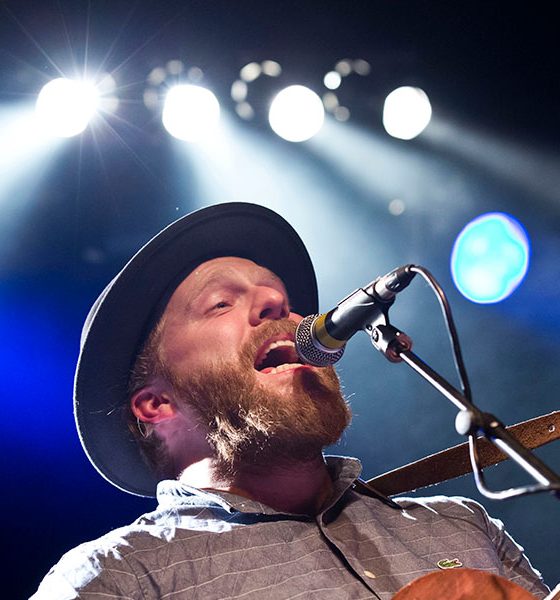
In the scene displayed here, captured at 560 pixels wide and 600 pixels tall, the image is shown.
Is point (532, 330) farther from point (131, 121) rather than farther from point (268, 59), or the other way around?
point (131, 121)

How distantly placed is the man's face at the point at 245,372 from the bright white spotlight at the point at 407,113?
9.22 feet

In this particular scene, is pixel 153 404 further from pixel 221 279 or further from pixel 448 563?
pixel 448 563

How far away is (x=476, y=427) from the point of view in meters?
1.34

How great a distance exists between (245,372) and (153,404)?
1.74 ft

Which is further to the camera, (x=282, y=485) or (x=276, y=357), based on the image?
(x=276, y=357)

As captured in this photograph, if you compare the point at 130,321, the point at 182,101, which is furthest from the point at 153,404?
the point at 182,101

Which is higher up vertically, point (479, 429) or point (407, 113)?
point (407, 113)

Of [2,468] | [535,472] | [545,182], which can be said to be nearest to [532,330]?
[545,182]

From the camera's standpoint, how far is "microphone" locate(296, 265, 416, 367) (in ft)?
5.34

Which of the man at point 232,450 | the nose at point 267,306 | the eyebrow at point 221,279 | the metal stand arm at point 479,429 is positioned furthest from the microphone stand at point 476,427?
the eyebrow at point 221,279

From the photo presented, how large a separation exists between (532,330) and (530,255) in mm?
631

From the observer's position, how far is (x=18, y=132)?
420 centimetres

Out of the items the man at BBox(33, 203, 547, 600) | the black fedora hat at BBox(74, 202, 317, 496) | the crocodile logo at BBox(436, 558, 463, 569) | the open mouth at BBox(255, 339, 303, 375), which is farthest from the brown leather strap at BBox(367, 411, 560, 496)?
the black fedora hat at BBox(74, 202, 317, 496)

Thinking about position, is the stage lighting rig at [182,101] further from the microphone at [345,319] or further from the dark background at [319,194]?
the microphone at [345,319]
